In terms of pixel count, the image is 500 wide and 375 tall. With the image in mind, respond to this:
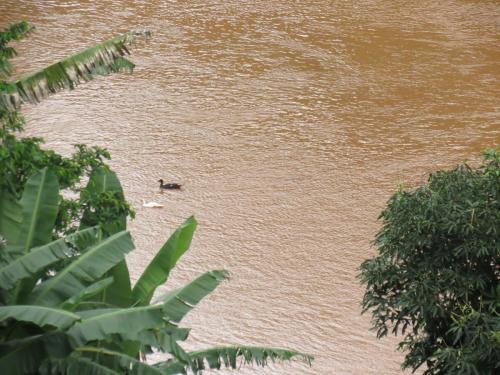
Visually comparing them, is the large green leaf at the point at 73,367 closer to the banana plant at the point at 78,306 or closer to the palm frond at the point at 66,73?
the banana plant at the point at 78,306

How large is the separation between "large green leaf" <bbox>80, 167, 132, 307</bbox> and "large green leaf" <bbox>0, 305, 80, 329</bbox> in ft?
2.55

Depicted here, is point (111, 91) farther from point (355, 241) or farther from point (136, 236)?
point (355, 241)

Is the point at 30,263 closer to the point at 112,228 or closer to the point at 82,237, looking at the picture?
the point at 82,237

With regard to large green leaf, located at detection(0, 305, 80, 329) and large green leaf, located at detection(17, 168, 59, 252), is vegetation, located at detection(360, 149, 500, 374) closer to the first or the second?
large green leaf, located at detection(17, 168, 59, 252)

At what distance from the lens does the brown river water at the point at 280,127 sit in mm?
6262

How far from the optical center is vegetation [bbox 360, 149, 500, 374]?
3.87 m

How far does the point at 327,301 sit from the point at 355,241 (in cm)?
83

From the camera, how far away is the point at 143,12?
11367 mm

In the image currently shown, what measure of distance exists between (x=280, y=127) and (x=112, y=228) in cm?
472

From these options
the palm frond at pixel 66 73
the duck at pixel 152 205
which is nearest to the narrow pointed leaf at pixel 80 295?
the palm frond at pixel 66 73

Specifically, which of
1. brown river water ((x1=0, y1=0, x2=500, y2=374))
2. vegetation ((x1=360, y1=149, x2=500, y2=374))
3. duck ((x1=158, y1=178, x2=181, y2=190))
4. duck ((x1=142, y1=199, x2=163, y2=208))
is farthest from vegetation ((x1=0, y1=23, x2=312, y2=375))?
duck ((x1=158, y1=178, x2=181, y2=190))

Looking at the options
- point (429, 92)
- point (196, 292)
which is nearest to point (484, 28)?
point (429, 92)

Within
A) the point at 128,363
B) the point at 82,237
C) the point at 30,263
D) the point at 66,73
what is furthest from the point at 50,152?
the point at 128,363

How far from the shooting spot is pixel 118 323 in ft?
10.2
